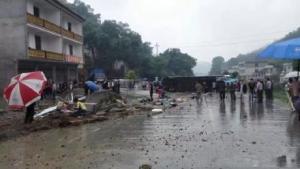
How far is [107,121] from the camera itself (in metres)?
19.8

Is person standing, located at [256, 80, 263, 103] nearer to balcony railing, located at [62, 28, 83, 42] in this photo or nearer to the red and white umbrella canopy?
the red and white umbrella canopy

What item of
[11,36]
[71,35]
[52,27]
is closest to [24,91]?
[11,36]

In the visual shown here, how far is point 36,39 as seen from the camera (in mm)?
43594

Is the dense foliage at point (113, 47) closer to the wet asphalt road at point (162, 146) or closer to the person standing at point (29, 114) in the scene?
the person standing at point (29, 114)

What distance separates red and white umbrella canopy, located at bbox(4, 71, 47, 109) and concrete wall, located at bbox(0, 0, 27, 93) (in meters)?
22.5

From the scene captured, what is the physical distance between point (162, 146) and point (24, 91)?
6.40 metres

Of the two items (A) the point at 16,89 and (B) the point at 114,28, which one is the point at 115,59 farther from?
(A) the point at 16,89

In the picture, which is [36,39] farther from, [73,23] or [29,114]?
[29,114]

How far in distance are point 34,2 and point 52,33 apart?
12.3 ft

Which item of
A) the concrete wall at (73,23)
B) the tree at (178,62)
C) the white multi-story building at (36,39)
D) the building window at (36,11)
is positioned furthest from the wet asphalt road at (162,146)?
the tree at (178,62)

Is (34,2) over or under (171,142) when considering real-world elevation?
over

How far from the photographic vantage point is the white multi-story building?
39094mm

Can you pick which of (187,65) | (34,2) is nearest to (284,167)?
(34,2)

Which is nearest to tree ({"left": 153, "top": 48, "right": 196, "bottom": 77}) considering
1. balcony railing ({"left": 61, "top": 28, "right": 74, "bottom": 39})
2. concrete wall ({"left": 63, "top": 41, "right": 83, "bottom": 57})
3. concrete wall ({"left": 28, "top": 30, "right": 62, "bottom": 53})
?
concrete wall ({"left": 63, "top": 41, "right": 83, "bottom": 57})
